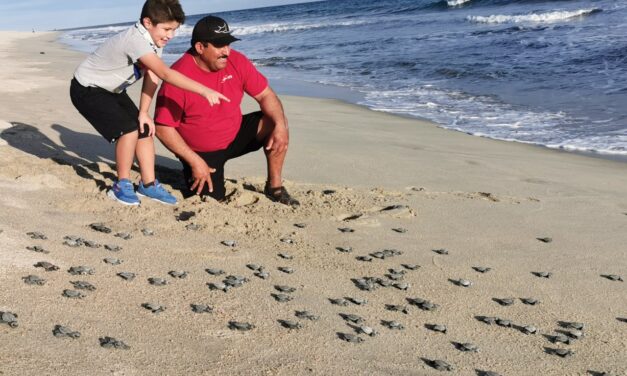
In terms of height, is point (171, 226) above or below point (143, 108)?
below

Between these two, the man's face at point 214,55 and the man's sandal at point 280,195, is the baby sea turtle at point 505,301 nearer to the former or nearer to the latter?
the man's sandal at point 280,195

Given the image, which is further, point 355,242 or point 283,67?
point 283,67

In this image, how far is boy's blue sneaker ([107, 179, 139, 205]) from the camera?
4.40m

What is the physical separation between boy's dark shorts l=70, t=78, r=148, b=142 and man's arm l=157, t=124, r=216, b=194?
0.13 m

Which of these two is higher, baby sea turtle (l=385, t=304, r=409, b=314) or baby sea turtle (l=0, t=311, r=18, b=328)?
baby sea turtle (l=0, t=311, r=18, b=328)

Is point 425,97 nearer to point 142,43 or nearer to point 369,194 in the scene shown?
point 369,194

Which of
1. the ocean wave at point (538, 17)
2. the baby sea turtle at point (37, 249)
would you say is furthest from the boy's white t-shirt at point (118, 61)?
the ocean wave at point (538, 17)

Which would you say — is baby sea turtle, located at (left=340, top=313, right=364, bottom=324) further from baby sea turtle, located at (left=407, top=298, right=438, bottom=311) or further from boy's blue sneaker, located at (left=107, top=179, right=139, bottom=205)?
boy's blue sneaker, located at (left=107, top=179, right=139, bottom=205)

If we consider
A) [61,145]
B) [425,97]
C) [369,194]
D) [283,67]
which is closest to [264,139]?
[369,194]

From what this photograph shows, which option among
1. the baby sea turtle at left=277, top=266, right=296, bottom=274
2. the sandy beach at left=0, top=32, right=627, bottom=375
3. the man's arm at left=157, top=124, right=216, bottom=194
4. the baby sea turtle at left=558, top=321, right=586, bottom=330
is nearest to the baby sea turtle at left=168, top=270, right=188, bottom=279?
the sandy beach at left=0, top=32, right=627, bottom=375

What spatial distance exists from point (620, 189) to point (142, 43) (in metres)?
3.65

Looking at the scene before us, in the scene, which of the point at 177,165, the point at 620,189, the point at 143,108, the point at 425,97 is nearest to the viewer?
the point at 143,108

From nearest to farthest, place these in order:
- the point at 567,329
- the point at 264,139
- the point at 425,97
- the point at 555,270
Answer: the point at 567,329 < the point at 555,270 < the point at 264,139 < the point at 425,97

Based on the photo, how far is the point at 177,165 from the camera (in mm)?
5832
